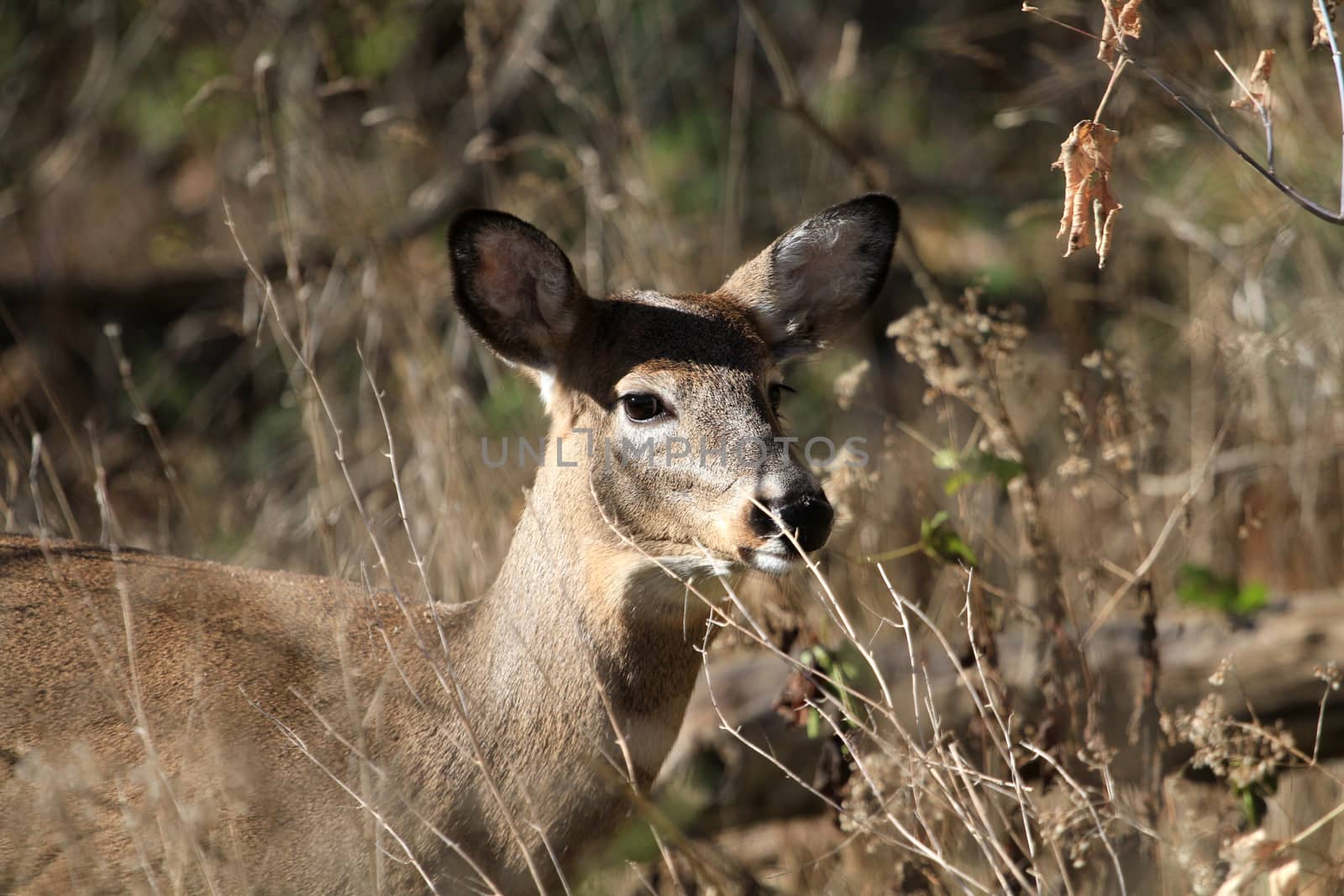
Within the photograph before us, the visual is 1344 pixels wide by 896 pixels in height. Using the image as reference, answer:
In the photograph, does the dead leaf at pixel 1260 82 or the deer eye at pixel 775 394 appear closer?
the dead leaf at pixel 1260 82

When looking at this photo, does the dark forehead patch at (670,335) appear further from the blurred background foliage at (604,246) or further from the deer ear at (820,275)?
the blurred background foliage at (604,246)

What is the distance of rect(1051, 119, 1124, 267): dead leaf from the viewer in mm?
2682

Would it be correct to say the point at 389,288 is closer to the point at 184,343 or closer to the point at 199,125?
the point at 184,343

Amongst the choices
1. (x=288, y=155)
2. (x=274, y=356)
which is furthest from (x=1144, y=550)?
(x=274, y=356)

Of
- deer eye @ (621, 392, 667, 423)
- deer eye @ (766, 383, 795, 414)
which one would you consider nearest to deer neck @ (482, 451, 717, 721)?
deer eye @ (621, 392, 667, 423)

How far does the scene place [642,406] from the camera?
11.2ft

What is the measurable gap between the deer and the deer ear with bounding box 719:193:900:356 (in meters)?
0.34

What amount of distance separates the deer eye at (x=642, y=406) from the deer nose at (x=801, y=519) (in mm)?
455

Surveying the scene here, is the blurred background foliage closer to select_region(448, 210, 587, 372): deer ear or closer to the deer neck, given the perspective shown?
select_region(448, 210, 587, 372): deer ear

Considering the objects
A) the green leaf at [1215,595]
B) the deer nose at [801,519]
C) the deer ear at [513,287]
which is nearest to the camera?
the deer nose at [801,519]

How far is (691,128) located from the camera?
29.1ft

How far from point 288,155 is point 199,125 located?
2993 millimetres

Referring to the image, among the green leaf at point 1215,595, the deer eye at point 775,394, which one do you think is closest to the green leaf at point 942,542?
the deer eye at point 775,394

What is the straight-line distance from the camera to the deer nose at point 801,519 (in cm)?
301
